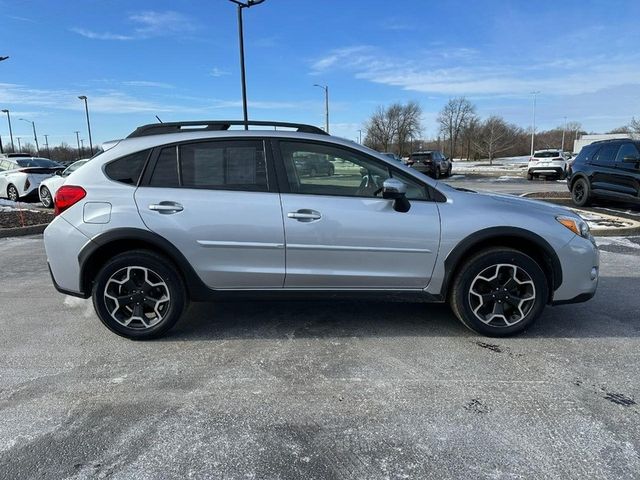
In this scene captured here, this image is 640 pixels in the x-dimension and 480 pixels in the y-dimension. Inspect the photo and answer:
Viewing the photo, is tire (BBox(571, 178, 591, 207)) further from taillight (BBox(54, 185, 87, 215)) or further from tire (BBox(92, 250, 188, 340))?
taillight (BBox(54, 185, 87, 215))

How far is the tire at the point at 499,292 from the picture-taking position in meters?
3.70

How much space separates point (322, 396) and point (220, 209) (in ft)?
5.41

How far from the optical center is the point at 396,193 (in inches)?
139

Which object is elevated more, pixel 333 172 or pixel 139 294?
pixel 333 172

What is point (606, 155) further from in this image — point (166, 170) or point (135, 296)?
point (135, 296)

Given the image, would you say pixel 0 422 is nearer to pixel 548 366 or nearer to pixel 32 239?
pixel 548 366

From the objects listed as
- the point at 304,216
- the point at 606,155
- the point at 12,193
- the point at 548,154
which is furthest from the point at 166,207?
the point at 548,154

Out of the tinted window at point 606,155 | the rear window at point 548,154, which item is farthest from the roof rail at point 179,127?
the rear window at point 548,154

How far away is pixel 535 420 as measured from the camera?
266cm

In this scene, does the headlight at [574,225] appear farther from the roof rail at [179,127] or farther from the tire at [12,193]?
the tire at [12,193]

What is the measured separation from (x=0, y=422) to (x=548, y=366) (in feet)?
11.9

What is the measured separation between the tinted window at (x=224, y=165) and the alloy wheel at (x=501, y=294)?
1963mm

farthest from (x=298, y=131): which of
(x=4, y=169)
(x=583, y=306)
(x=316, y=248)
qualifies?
(x=4, y=169)

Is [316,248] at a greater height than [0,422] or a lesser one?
greater
